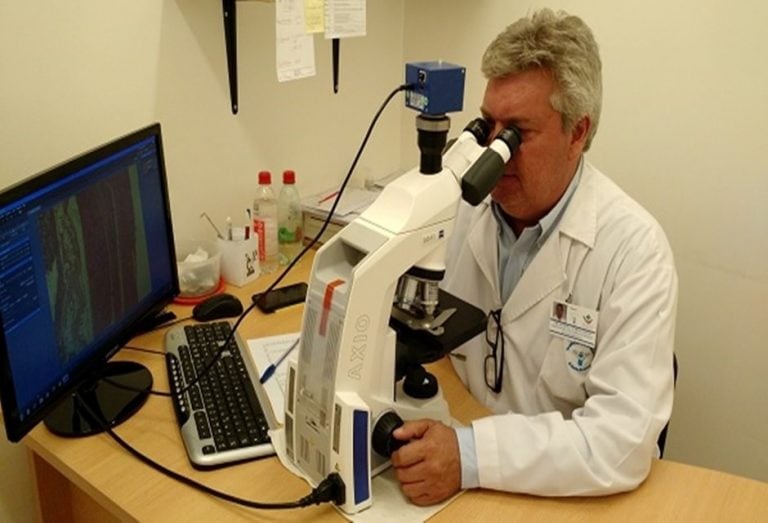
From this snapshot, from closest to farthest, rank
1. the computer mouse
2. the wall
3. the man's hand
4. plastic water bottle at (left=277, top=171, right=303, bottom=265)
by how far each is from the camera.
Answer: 1. the man's hand
2. the computer mouse
3. the wall
4. plastic water bottle at (left=277, top=171, right=303, bottom=265)

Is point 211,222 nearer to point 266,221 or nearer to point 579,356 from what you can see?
point 266,221

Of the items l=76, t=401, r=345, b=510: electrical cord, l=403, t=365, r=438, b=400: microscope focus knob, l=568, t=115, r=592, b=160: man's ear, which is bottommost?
l=76, t=401, r=345, b=510: electrical cord

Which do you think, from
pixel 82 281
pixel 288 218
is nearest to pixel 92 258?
pixel 82 281

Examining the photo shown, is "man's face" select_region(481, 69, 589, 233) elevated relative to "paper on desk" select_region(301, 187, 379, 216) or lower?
elevated

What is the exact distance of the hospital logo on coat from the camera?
131 cm

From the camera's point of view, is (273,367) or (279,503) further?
(273,367)

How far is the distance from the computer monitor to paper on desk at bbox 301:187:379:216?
1.98 ft

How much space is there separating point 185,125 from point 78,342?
2.29 ft

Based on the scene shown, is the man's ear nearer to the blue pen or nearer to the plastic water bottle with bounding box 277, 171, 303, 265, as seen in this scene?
the blue pen

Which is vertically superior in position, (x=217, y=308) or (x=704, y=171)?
(x=704, y=171)

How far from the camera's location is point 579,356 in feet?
4.33

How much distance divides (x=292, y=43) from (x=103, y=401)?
0.99 metres

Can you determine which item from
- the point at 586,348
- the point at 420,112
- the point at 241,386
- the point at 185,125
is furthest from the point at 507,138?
the point at 185,125

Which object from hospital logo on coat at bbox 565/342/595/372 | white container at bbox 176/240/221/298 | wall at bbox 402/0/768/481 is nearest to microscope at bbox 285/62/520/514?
hospital logo on coat at bbox 565/342/595/372
